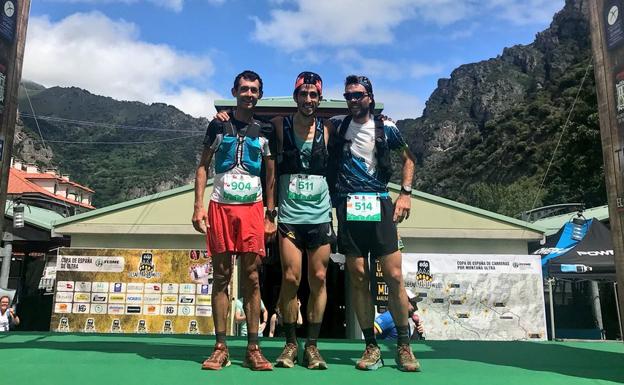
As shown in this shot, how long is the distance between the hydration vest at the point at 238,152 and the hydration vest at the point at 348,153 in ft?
1.80

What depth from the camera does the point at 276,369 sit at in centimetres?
291

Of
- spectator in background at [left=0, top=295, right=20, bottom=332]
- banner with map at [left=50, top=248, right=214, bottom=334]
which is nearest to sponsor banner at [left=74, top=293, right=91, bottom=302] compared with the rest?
banner with map at [left=50, top=248, right=214, bottom=334]

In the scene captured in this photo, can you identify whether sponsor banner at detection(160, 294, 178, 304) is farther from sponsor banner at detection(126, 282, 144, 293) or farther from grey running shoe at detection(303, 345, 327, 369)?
grey running shoe at detection(303, 345, 327, 369)

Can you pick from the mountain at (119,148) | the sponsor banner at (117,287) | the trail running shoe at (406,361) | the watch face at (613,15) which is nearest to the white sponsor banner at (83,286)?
the sponsor banner at (117,287)

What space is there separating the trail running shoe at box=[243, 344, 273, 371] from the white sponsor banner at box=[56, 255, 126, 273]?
26.6 ft

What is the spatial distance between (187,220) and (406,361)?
33.1 feet

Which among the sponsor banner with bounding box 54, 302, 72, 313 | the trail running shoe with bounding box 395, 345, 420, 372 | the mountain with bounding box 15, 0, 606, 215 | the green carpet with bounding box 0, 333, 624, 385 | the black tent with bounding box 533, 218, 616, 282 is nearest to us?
the green carpet with bounding box 0, 333, 624, 385

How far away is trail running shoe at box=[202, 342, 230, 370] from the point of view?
2.83 meters

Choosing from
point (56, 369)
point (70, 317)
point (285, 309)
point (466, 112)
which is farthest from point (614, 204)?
point (466, 112)

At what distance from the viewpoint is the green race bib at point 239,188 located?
3162 mm

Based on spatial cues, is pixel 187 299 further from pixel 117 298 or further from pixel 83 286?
pixel 83 286

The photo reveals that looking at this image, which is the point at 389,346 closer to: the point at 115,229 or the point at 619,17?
the point at 619,17

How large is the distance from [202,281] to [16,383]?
25.4 ft

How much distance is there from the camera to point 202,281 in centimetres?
999
